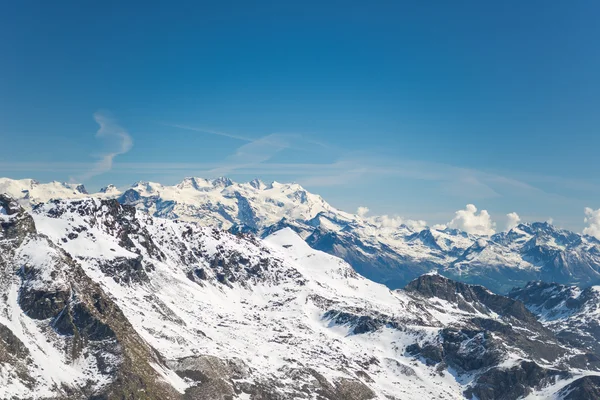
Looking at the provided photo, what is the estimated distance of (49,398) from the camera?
19825 centimetres

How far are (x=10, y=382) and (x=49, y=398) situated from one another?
577 inches

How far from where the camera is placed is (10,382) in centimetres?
19425
